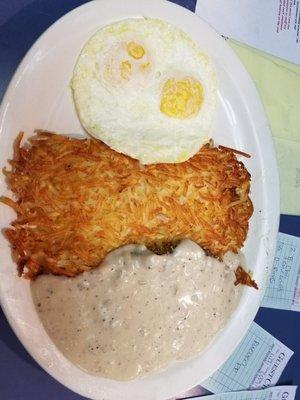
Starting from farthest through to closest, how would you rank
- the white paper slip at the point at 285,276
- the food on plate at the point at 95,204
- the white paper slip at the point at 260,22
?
the white paper slip at the point at 285,276 → the white paper slip at the point at 260,22 → the food on plate at the point at 95,204

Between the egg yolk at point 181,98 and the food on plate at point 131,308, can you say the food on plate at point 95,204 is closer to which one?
the food on plate at point 131,308

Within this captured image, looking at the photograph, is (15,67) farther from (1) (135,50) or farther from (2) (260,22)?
(2) (260,22)

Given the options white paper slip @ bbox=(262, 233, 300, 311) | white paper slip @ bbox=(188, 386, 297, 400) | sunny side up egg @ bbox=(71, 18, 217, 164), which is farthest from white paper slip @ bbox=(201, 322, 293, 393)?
sunny side up egg @ bbox=(71, 18, 217, 164)

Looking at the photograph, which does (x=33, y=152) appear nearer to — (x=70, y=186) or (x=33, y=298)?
(x=70, y=186)

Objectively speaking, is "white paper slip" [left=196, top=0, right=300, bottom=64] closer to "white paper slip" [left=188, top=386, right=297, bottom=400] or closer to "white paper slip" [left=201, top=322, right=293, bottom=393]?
"white paper slip" [left=201, top=322, right=293, bottom=393]

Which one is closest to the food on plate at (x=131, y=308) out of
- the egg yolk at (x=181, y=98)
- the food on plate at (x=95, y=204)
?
the food on plate at (x=95, y=204)
